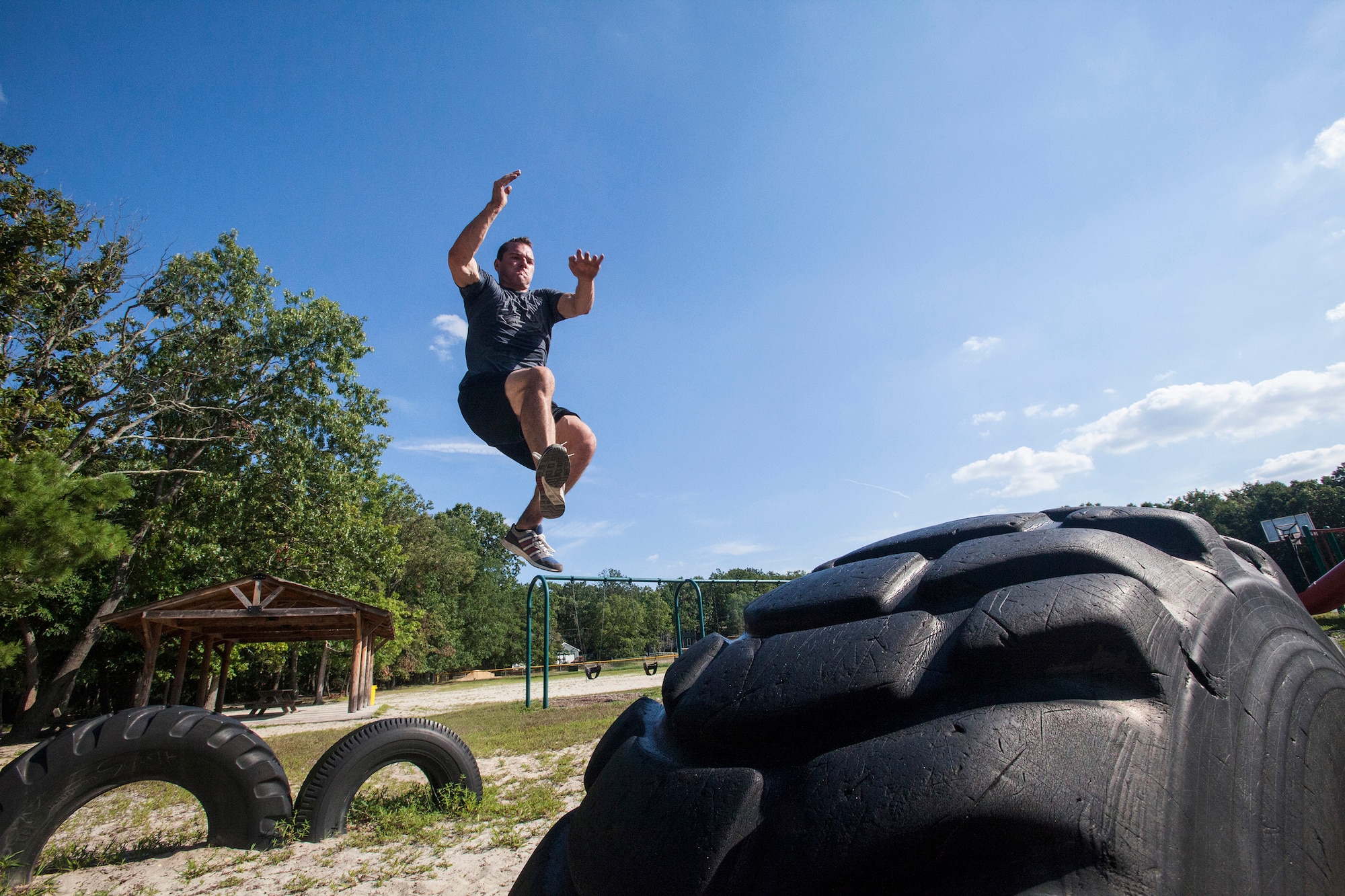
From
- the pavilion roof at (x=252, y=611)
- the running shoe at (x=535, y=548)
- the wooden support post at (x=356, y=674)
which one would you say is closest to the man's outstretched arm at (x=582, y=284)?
the running shoe at (x=535, y=548)

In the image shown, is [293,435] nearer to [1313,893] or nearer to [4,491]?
[4,491]

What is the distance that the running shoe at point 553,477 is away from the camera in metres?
3.26

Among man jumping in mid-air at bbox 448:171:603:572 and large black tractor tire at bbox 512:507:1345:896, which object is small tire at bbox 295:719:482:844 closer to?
man jumping in mid-air at bbox 448:171:603:572

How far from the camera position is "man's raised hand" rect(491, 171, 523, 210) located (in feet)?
10.0

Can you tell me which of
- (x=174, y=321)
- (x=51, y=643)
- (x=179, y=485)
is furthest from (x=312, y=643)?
(x=174, y=321)

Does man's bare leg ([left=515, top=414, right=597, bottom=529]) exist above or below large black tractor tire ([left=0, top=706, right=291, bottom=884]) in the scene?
above

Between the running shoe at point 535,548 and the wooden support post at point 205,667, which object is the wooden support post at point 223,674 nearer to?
the wooden support post at point 205,667

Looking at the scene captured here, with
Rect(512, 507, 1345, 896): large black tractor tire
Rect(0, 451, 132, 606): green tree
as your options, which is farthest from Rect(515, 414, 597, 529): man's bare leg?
Rect(0, 451, 132, 606): green tree

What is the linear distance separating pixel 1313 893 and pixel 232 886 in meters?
4.24

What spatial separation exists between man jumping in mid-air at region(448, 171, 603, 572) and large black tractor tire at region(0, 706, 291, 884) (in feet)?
7.43

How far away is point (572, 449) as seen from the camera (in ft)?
12.3

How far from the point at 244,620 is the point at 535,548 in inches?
560

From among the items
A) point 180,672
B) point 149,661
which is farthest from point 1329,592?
point 180,672

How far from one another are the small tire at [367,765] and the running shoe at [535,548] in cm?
135
